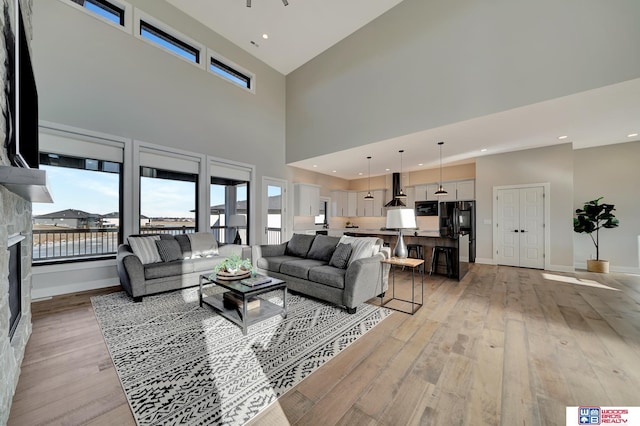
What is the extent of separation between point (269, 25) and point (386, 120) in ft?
11.1

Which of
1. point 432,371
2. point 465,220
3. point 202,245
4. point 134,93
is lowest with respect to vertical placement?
point 432,371

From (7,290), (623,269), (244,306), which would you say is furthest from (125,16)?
(623,269)

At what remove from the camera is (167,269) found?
3.55m

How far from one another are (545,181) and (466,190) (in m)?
1.72

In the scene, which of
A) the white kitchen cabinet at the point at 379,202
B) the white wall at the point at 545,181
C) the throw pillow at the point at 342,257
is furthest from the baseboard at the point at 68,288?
the white wall at the point at 545,181

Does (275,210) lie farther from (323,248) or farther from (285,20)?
(285,20)

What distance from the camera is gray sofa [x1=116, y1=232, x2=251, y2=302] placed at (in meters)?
3.30

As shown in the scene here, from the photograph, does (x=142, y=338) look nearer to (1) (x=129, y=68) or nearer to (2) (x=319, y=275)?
(2) (x=319, y=275)

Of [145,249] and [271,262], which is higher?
[145,249]

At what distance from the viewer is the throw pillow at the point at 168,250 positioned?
12.7 ft

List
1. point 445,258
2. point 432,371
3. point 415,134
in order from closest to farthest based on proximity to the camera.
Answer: point 432,371
point 415,134
point 445,258

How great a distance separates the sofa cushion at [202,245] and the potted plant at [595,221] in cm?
826

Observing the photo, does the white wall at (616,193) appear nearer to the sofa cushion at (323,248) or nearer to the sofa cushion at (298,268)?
the sofa cushion at (323,248)

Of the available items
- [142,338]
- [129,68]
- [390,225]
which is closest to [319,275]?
[390,225]
